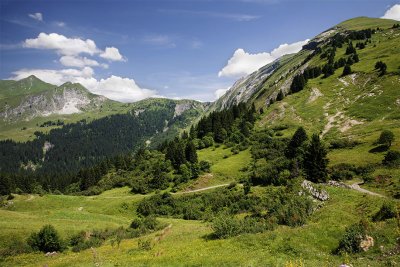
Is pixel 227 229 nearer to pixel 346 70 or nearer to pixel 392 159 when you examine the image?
pixel 392 159

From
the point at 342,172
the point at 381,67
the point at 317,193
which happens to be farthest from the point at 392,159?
the point at 381,67

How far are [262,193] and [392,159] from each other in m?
26.0

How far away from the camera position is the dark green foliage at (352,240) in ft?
64.4

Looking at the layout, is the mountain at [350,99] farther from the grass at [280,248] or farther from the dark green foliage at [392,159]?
the grass at [280,248]

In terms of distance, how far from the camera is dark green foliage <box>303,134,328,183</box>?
60.3m

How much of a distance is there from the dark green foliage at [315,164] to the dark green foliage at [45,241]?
153 feet

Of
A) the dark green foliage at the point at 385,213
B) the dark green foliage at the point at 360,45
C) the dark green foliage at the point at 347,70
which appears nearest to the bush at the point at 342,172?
the dark green foliage at the point at 385,213

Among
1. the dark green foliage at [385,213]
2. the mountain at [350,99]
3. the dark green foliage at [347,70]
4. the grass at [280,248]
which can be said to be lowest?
the grass at [280,248]

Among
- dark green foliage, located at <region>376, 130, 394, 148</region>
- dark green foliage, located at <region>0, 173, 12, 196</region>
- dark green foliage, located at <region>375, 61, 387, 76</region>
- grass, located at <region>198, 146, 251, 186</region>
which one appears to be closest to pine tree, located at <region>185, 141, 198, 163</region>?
grass, located at <region>198, 146, 251, 186</region>

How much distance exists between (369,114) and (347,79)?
110 ft

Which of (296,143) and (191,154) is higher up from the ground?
(296,143)

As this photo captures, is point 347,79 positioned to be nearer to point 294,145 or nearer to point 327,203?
point 294,145

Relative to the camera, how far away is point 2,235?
127 feet

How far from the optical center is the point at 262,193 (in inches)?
2427
